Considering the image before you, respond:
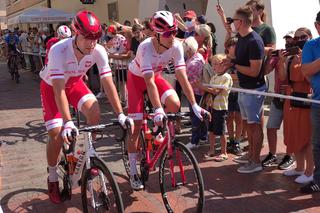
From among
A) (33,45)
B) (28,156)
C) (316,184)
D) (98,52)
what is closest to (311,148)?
(316,184)

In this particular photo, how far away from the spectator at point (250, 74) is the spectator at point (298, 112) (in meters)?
0.31

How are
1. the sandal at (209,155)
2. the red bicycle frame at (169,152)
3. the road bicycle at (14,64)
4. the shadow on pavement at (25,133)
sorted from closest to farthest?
the red bicycle frame at (169,152) < the sandal at (209,155) < the shadow on pavement at (25,133) < the road bicycle at (14,64)

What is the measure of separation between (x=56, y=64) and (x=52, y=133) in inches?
30.5

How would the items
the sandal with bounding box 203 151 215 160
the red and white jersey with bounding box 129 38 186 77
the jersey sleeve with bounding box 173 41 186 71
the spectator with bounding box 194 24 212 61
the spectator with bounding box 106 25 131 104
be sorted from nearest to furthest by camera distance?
the red and white jersey with bounding box 129 38 186 77 → the jersey sleeve with bounding box 173 41 186 71 → the sandal with bounding box 203 151 215 160 → the spectator with bounding box 194 24 212 61 → the spectator with bounding box 106 25 131 104

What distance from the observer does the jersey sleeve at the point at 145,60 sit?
422 cm

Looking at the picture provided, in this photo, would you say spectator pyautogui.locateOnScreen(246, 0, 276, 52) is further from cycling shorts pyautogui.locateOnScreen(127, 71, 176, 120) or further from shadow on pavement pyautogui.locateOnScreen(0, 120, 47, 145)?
shadow on pavement pyautogui.locateOnScreen(0, 120, 47, 145)

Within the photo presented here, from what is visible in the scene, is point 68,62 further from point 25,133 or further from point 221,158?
point 25,133

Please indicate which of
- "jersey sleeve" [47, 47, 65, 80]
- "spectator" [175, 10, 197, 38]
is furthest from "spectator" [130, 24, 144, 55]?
"jersey sleeve" [47, 47, 65, 80]

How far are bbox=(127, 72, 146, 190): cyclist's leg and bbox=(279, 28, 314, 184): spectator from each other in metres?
1.75

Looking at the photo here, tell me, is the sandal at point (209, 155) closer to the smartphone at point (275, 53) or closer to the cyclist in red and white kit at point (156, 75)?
the cyclist in red and white kit at point (156, 75)

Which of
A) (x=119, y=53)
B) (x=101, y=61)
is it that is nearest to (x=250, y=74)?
(x=101, y=61)

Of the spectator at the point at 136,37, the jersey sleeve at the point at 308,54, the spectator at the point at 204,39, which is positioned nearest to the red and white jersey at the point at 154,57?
the jersey sleeve at the point at 308,54

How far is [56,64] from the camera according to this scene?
12.7 ft

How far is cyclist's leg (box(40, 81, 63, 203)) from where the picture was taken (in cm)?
421
